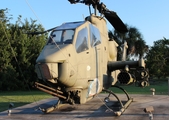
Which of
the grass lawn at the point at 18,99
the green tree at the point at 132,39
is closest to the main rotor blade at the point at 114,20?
the grass lawn at the point at 18,99

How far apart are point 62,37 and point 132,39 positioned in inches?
1156

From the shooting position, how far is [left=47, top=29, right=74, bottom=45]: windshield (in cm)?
647

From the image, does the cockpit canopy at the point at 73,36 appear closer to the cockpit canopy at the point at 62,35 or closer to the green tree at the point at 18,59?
the cockpit canopy at the point at 62,35

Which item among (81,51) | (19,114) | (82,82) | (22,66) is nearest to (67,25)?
(81,51)

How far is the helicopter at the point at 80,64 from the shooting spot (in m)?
5.82

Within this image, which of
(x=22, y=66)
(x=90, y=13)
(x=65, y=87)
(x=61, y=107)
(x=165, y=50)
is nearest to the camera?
(x=65, y=87)

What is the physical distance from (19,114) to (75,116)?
189 cm

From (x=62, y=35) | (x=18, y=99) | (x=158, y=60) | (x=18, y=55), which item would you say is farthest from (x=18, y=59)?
(x=158, y=60)

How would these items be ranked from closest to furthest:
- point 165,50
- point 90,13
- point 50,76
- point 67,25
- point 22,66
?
point 50,76 → point 67,25 → point 90,13 → point 22,66 → point 165,50

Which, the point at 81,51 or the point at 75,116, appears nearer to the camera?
the point at 81,51

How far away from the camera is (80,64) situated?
6.50m

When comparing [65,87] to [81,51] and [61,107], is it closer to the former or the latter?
[81,51]

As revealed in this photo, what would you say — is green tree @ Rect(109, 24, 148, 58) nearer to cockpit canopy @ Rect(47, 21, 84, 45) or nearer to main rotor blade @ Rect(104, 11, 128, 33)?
main rotor blade @ Rect(104, 11, 128, 33)

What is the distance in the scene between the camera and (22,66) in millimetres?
25281
